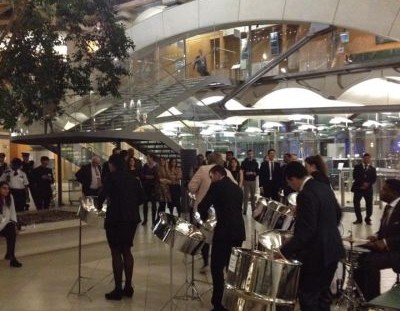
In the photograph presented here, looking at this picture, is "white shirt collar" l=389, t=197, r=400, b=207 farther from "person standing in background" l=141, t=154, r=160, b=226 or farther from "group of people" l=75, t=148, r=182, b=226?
"person standing in background" l=141, t=154, r=160, b=226

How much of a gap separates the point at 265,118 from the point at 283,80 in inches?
82.3

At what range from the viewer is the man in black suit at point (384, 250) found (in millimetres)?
4500

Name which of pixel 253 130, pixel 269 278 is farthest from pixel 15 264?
pixel 253 130

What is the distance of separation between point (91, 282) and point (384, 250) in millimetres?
3289

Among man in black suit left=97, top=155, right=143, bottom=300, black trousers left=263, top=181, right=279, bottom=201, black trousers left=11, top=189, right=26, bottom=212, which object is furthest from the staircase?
man in black suit left=97, top=155, right=143, bottom=300

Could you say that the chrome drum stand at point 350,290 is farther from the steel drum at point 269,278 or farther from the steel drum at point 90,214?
the steel drum at point 90,214

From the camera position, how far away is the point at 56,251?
8.04 meters

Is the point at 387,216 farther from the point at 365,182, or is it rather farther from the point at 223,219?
the point at 365,182

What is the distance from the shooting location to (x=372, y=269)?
15.4 feet

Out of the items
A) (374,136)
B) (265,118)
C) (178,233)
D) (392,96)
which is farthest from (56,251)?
(265,118)

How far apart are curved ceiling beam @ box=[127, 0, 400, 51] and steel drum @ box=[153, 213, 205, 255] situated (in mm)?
10614

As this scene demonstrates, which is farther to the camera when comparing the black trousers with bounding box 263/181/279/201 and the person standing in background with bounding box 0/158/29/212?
the black trousers with bounding box 263/181/279/201

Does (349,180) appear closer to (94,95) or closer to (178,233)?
(94,95)

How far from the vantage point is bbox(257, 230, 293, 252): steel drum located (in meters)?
4.00
